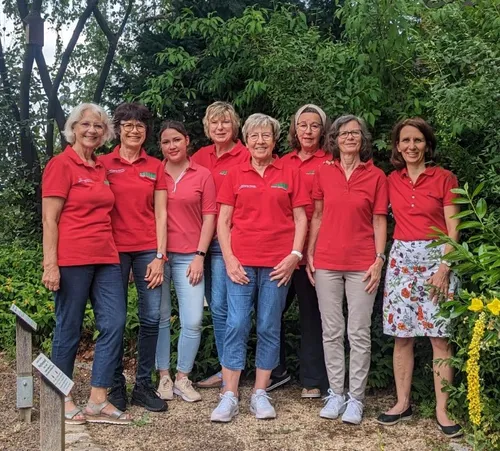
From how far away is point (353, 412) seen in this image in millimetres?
4301

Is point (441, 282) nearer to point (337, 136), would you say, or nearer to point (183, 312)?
point (337, 136)

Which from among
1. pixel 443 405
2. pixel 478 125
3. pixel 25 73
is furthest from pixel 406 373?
pixel 25 73

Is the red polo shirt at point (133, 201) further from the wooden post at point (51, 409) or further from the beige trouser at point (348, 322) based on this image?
the wooden post at point (51, 409)

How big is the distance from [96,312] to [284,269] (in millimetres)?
1286

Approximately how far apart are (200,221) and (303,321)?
1.06 metres

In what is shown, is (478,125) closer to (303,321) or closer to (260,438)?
(303,321)

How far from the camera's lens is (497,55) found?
4.36 meters

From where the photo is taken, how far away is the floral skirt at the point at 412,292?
13.2ft

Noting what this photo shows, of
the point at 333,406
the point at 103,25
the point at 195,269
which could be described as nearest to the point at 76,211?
the point at 195,269

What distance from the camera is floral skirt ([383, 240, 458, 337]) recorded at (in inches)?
158

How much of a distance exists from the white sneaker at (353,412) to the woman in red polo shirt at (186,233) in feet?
3.68

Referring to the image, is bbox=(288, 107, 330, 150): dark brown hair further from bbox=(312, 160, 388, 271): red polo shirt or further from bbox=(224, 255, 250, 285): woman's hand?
bbox=(224, 255, 250, 285): woman's hand

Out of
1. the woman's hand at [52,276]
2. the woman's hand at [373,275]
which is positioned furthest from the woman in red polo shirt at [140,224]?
the woman's hand at [373,275]

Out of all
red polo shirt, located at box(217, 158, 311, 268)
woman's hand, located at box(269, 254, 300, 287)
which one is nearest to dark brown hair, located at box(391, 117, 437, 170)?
red polo shirt, located at box(217, 158, 311, 268)
